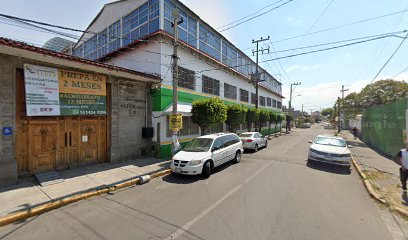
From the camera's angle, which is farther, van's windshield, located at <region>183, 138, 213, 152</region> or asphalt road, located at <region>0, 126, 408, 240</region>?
van's windshield, located at <region>183, 138, 213, 152</region>

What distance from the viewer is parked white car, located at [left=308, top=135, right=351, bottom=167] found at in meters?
9.03

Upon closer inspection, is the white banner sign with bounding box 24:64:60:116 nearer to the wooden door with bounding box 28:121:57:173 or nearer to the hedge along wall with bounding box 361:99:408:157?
the wooden door with bounding box 28:121:57:173

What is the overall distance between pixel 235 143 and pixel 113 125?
6.55 metres

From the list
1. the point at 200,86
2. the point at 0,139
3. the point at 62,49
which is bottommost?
the point at 0,139

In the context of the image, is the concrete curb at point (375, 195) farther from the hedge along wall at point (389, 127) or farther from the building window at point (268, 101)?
the building window at point (268, 101)

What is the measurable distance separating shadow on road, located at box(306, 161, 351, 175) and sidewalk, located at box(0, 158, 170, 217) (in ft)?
24.3

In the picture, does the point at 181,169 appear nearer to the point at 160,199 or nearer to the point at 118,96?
the point at 160,199

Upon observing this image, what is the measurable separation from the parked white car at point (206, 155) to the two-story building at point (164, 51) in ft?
10.9

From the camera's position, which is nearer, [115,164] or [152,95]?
[115,164]

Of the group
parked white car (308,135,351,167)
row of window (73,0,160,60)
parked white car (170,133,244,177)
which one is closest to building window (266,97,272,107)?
parked white car (308,135,351,167)

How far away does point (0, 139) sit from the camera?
6.48m

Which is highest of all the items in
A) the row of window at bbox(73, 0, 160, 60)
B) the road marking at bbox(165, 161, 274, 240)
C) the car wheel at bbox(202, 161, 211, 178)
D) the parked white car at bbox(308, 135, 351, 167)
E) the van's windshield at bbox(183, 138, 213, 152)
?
the row of window at bbox(73, 0, 160, 60)

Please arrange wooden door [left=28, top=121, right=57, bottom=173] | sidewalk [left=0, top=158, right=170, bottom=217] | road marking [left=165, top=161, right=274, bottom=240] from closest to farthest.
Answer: road marking [left=165, top=161, right=274, bottom=240], sidewalk [left=0, top=158, right=170, bottom=217], wooden door [left=28, top=121, right=57, bottom=173]

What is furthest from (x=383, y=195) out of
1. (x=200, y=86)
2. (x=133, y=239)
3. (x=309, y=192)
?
(x=200, y=86)
